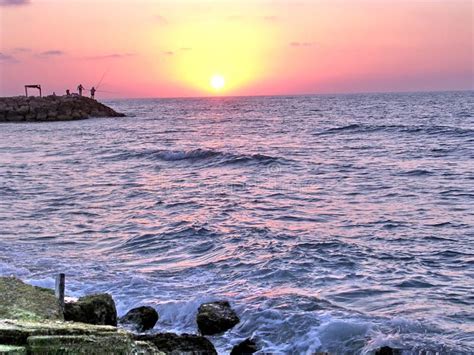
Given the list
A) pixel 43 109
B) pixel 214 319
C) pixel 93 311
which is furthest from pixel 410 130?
pixel 43 109

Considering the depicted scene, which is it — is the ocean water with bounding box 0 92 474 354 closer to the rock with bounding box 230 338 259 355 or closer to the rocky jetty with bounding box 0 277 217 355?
the rock with bounding box 230 338 259 355

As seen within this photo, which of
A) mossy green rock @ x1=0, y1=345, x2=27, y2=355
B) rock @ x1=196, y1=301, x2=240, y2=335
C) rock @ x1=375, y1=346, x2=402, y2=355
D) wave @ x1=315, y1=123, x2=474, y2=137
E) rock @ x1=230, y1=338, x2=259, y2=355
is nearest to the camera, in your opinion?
mossy green rock @ x1=0, y1=345, x2=27, y2=355

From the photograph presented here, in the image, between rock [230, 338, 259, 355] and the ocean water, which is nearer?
rock [230, 338, 259, 355]

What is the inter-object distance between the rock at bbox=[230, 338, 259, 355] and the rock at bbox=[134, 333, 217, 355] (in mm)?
640

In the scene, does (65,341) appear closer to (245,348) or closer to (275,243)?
(245,348)

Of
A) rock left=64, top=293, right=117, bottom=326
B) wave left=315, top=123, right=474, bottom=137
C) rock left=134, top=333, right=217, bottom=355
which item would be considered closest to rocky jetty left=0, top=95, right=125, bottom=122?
wave left=315, top=123, right=474, bottom=137

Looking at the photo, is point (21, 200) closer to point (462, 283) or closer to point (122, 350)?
point (462, 283)

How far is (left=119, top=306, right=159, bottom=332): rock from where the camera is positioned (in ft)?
26.9

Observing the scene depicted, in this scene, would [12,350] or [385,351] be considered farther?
[385,351]

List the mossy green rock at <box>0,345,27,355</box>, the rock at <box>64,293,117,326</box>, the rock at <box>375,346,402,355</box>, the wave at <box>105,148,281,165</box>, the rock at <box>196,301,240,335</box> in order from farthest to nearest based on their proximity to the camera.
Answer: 1. the wave at <box>105,148,281,165</box>
2. the rock at <box>196,301,240,335</box>
3. the rock at <box>64,293,117,326</box>
4. the rock at <box>375,346,402,355</box>
5. the mossy green rock at <box>0,345,27,355</box>

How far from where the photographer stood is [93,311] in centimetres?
779

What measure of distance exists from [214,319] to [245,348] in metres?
0.87

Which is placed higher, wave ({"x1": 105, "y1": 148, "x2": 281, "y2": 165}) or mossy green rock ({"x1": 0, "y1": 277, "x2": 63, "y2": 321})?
mossy green rock ({"x1": 0, "y1": 277, "x2": 63, "y2": 321})

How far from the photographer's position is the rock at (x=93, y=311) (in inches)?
300
